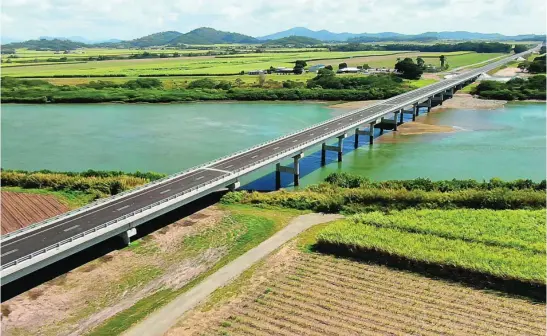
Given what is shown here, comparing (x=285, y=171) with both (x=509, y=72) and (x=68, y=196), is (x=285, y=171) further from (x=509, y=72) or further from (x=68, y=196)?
(x=509, y=72)

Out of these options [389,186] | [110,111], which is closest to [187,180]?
[389,186]

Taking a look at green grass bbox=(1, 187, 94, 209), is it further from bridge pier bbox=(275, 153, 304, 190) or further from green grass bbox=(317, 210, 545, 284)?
green grass bbox=(317, 210, 545, 284)

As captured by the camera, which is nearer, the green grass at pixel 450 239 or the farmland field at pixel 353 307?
the farmland field at pixel 353 307

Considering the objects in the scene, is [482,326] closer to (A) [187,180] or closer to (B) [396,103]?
(A) [187,180]

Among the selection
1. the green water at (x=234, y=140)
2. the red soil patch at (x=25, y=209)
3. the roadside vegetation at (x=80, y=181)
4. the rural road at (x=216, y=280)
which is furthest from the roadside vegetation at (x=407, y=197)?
the red soil patch at (x=25, y=209)

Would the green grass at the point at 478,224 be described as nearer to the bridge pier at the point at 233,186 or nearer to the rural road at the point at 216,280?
the rural road at the point at 216,280
